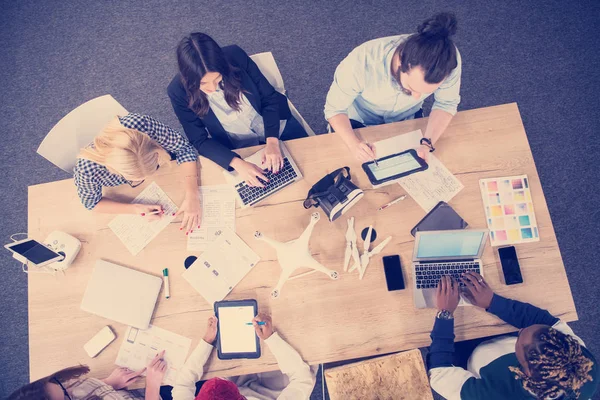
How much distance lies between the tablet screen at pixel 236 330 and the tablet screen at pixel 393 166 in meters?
0.71

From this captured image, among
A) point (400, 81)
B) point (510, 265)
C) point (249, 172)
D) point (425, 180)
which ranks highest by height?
point (400, 81)

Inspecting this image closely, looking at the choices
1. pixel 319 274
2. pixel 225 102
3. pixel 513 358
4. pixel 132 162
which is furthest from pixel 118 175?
pixel 513 358

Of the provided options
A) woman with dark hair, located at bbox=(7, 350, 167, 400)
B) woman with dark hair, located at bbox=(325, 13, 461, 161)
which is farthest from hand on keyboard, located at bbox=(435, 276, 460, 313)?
woman with dark hair, located at bbox=(7, 350, 167, 400)

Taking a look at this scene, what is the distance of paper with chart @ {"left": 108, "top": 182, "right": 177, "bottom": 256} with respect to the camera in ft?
5.19

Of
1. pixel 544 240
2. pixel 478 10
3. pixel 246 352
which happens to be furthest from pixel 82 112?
pixel 478 10

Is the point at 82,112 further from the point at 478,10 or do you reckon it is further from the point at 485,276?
the point at 478,10

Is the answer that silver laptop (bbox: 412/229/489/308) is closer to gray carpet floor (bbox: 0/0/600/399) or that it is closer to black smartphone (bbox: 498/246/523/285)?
black smartphone (bbox: 498/246/523/285)

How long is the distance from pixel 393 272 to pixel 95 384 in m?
1.18

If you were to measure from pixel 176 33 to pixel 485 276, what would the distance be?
2.48 meters

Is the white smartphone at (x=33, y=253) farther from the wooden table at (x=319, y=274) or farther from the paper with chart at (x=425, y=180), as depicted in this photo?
the paper with chart at (x=425, y=180)

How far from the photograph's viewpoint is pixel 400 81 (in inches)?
56.7

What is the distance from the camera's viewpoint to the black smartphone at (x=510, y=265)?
4.70 ft

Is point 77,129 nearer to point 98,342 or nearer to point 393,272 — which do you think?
point 98,342

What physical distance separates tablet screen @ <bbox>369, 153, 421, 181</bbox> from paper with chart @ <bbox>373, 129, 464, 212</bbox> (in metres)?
0.06
